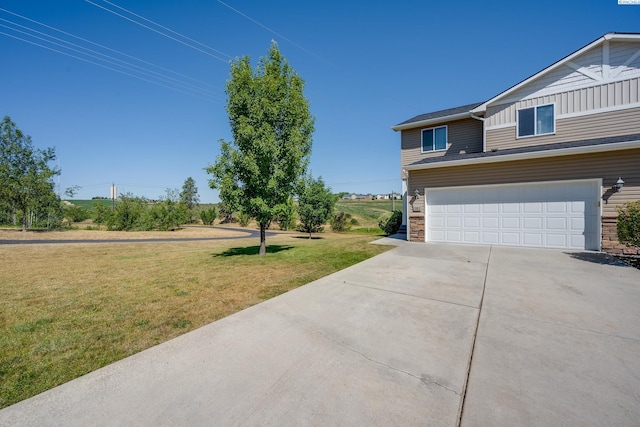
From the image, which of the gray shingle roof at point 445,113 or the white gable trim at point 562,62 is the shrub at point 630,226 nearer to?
the white gable trim at point 562,62

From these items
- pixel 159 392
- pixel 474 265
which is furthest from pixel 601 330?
pixel 159 392

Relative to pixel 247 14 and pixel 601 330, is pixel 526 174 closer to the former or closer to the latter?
pixel 601 330

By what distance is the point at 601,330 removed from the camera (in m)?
3.22

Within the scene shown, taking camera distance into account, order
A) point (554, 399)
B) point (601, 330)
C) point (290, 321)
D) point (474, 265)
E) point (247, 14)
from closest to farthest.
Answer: point (554, 399), point (601, 330), point (290, 321), point (474, 265), point (247, 14)

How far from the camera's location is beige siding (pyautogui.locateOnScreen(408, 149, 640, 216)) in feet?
26.7

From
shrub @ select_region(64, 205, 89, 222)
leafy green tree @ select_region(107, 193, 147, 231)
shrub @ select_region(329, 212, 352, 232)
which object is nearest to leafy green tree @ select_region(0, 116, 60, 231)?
leafy green tree @ select_region(107, 193, 147, 231)

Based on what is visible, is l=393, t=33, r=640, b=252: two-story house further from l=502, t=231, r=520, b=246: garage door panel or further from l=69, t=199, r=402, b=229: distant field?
l=69, t=199, r=402, b=229: distant field

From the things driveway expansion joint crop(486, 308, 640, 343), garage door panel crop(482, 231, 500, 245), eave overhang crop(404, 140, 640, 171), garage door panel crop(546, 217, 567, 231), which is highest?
eave overhang crop(404, 140, 640, 171)

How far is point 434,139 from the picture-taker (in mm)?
13977

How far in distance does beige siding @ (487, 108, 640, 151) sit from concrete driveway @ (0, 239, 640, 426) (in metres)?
8.42

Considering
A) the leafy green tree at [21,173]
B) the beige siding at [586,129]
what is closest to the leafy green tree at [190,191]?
the leafy green tree at [21,173]

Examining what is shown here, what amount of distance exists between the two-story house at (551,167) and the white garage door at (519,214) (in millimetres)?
29

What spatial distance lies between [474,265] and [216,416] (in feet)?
22.6

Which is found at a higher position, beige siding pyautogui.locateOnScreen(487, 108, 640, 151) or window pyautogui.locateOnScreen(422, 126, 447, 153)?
window pyautogui.locateOnScreen(422, 126, 447, 153)
